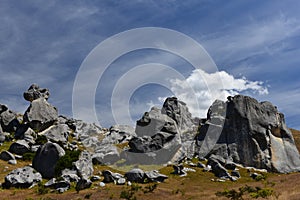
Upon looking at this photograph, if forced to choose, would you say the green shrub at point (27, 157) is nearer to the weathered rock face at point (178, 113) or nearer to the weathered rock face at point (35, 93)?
the weathered rock face at point (35, 93)

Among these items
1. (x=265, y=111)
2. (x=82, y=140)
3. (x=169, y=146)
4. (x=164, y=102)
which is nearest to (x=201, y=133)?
(x=169, y=146)

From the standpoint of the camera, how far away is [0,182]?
4706 centimetres

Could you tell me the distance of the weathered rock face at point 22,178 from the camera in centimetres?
4500

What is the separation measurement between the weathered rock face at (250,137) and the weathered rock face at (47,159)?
33.7 metres

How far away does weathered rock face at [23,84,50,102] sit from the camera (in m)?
Answer: 97.5

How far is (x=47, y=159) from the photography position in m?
52.6

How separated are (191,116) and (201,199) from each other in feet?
223

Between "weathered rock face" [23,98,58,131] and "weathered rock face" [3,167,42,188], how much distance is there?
35.6 metres

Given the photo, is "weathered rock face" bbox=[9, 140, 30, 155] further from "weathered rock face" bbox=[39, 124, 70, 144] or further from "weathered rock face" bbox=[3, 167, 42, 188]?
"weathered rock face" bbox=[3, 167, 42, 188]

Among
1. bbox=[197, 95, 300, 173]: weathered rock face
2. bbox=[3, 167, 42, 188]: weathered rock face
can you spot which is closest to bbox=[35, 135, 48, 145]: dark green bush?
bbox=[3, 167, 42, 188]: weathered rock face

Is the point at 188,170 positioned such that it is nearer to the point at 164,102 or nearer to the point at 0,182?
the point at 0,182

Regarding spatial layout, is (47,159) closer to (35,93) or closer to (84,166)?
(84,166)

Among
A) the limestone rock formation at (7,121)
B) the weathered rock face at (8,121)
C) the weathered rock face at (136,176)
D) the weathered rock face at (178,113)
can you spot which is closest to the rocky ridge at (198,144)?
the weathered rock face at (136,176)

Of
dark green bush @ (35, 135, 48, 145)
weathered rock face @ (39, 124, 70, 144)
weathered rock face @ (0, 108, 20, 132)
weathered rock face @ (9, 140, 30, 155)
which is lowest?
weathered rock face @ (9, 140, 30, 155)
